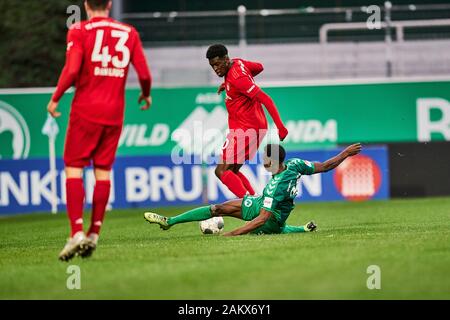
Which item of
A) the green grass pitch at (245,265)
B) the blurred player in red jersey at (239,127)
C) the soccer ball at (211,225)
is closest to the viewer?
the green grass pitch at (245,265)

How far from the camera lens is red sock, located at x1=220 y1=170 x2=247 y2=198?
1387 centimetres

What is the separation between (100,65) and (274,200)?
9.52 ft

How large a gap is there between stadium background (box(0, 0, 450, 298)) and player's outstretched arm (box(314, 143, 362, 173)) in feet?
33.1

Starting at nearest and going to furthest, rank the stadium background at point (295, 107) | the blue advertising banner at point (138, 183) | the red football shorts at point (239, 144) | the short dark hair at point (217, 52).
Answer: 1. the short dark hair at point (217, 52)
2. the red football shorts at point (239, 144)
3. the blue advertising banner at point (138, 183)
4. the stadium background at point (295, 107)

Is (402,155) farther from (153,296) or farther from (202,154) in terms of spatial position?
(153,296)

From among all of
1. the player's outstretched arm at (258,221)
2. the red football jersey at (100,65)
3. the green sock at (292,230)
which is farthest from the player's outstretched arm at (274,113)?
the red football jersey at (100,65)

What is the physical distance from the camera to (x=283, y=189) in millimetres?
11930

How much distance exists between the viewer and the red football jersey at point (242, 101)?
1362cm

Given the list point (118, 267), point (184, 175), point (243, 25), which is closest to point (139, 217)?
point (184, 175)

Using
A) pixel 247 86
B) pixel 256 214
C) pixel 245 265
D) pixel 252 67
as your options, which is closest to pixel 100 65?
pixel 245 265

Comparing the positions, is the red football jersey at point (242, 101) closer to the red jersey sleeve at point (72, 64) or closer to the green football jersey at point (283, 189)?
the green football jersey at point (283, 189)

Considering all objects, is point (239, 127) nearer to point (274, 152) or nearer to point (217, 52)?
point (217, 52)

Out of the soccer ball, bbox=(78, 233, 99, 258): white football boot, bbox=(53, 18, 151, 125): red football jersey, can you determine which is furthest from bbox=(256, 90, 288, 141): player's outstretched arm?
bbox=(78, 233, 99, 258): white football boot

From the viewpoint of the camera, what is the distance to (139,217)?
18797 millimetres
